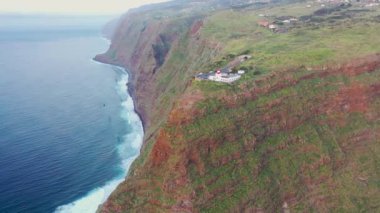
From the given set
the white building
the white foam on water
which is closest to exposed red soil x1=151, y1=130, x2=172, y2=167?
the white building

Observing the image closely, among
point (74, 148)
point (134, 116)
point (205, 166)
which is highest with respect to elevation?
point (205, 166)

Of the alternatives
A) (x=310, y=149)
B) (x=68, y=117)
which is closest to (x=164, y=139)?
(x=310, y=149)

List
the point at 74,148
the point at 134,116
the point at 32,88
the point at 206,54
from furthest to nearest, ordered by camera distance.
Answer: the point at 32,88 → the point at 134,116 → the point at 206,54 → the point at 74,148

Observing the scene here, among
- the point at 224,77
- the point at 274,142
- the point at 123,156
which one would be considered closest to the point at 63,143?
the point at 123,156

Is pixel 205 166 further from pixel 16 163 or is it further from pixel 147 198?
pixel 16 163

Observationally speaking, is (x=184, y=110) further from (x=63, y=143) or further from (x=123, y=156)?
(x=63, y=143)

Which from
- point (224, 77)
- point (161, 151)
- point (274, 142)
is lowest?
point (274, 142)

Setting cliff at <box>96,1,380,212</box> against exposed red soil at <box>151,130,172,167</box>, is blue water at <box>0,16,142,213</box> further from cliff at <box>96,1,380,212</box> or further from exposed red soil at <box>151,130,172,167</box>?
exposed red soil at <box>151,130,172,167</box>

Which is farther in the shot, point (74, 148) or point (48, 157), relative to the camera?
point (74, 148)

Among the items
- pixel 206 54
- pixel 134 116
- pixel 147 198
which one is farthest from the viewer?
pixel 134 116
